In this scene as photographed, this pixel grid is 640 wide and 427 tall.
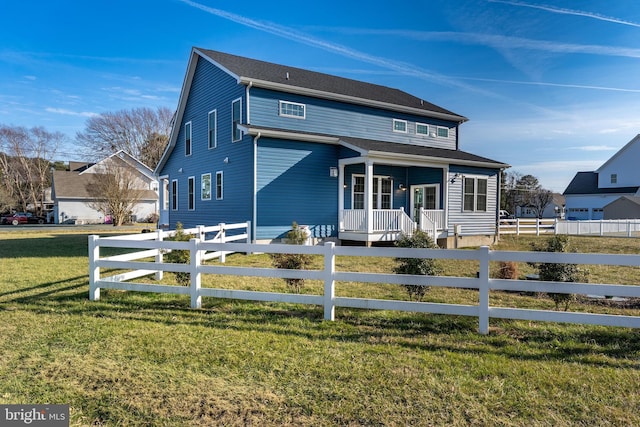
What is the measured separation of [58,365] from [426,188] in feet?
50.2

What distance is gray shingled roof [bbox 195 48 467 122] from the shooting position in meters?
14.9

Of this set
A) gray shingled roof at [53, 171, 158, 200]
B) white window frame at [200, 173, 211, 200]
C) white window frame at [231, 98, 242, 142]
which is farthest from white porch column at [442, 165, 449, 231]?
gray shingled roof at [53, 171, 158, 200]

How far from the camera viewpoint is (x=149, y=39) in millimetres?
17953

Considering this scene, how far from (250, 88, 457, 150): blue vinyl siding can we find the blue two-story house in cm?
4

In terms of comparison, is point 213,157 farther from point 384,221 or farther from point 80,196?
point 80,196

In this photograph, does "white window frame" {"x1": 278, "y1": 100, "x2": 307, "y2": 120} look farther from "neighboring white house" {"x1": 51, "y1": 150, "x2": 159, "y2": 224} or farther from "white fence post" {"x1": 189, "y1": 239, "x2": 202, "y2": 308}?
"neighboring white house" {"x1": 51, "y1": 150, "x2": 159, "y2": 224}

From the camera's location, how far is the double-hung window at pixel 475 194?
55.1 feet

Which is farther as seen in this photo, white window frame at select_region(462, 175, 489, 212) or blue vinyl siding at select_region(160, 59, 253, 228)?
white window frame at select_region(462, 175, 489, 212)

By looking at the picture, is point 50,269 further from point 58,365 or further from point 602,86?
point 602,86

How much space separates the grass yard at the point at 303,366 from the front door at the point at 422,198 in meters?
10.8


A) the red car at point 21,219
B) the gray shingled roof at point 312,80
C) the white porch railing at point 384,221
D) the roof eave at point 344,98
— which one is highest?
the gray shingled roof at point 312,80

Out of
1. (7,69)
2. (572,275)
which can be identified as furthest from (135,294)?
(7,69)

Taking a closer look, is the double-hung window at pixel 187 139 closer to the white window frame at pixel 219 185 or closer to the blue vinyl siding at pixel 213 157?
the blue vinyl siding at pixel 213 157

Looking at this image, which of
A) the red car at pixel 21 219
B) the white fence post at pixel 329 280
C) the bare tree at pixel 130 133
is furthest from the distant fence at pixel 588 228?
the red car at pixel 21 219
